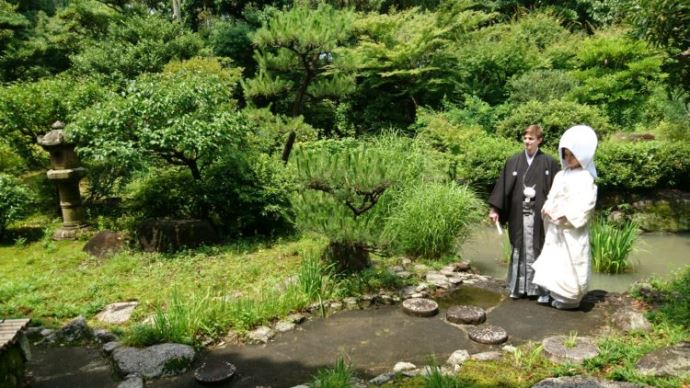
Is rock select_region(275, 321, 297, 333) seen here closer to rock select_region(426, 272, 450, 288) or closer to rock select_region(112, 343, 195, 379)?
rock select_region(112, 343, 195, 379)

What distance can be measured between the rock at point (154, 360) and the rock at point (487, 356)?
216cm

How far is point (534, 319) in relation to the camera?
15.4ft

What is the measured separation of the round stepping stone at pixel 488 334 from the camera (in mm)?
4180

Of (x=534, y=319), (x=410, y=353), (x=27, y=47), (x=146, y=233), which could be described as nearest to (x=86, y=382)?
(x=410, y=353)

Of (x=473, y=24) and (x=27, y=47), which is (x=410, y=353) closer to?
(x=473, y=24)

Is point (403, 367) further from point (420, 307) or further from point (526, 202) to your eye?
point (526, 202)

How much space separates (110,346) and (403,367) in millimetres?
2387

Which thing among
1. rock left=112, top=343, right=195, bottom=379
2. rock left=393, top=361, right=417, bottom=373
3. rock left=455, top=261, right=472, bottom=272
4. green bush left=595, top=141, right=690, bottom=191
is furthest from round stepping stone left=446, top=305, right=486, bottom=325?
green bush left=595, top=141, right=690, bottom=191

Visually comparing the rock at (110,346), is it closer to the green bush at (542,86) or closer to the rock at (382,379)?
the rock at (382,379)

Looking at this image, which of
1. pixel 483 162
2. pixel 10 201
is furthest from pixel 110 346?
pixel 483 162

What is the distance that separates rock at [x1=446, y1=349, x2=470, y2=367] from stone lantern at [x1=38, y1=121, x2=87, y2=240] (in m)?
6.04

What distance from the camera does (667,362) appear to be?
338 cm

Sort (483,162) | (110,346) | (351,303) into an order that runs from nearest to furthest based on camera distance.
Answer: (110,346), (351,303), (483,162)

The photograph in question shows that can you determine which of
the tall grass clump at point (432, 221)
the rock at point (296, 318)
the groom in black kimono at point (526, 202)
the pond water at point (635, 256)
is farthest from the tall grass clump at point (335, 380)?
the pond water at point (635, 256)
